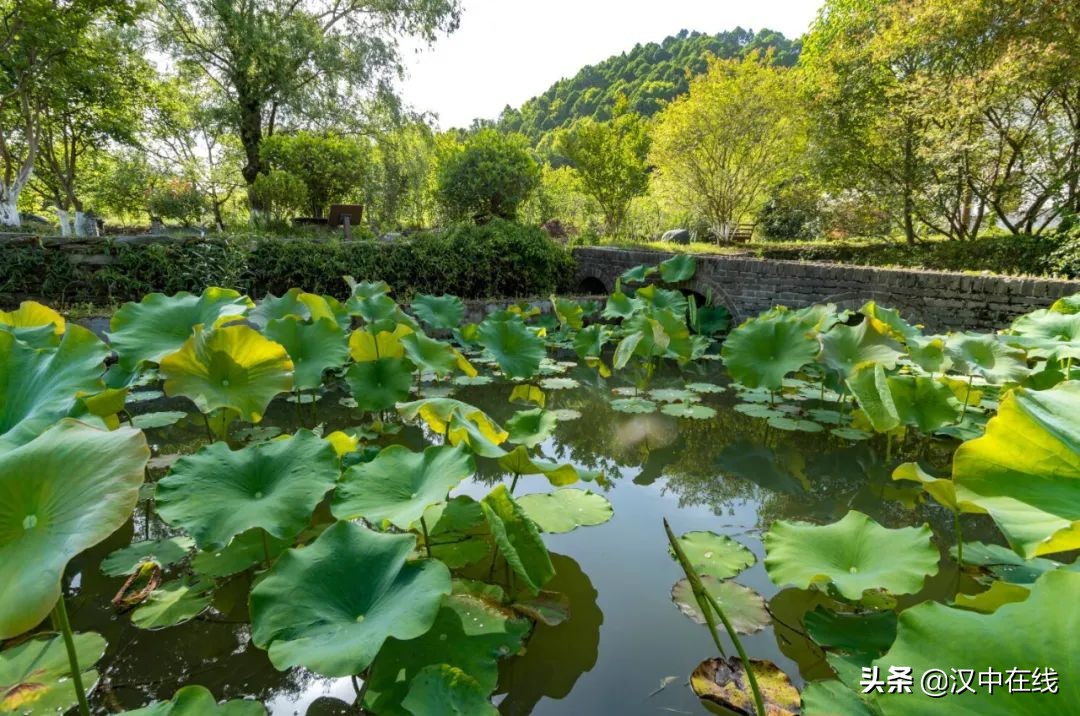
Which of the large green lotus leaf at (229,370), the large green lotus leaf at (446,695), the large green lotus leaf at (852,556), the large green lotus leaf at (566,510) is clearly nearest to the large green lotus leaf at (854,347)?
the large green lotus leaf at (852,556)

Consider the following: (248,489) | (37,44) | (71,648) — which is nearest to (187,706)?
(71,648)

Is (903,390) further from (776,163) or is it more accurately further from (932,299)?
(776,163)

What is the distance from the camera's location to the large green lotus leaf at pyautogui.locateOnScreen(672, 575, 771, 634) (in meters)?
1.63

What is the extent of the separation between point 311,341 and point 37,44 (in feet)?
34.7

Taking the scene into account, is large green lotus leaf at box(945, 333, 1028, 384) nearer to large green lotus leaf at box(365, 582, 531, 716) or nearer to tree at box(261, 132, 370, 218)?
large green lotus leaf at box(365, 582, 531, 716)

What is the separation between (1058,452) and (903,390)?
5.83 feet

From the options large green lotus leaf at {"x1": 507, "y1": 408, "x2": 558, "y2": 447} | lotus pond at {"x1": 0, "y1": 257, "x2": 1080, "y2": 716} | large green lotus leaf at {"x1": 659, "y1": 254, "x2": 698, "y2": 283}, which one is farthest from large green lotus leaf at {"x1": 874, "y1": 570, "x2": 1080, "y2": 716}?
large green lotus leaf at {"x1": 659, "y1": 254, "x2": 698, "y2": 283}

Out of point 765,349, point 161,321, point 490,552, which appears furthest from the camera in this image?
point 765,349

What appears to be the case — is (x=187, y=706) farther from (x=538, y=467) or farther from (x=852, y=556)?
(x=852, y=556)

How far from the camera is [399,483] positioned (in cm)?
158

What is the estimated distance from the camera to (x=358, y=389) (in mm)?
2867

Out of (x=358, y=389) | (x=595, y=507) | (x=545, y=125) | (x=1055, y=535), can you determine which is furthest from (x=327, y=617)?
(x=545, y=125)

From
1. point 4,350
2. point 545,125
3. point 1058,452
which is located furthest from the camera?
point 545,125

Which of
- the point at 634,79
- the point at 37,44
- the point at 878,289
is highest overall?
the point at 634,79
